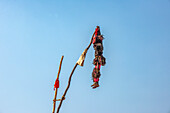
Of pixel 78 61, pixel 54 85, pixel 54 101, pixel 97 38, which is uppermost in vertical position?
pixel 97 38

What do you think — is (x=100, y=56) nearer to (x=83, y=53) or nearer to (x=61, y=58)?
(x=83, y=53)

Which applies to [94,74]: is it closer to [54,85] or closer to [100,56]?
[100,56]

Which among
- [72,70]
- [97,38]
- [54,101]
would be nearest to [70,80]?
[72,70]

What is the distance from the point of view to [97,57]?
31.3ft

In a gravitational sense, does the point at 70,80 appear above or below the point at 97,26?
below

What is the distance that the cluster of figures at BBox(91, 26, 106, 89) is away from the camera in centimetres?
932

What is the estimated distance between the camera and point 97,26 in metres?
9.90

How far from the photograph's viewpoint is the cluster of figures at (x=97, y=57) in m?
9.32

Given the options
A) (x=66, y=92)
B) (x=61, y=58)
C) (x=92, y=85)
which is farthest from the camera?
(x=61, y=58)

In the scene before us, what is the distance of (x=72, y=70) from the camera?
1022 cm

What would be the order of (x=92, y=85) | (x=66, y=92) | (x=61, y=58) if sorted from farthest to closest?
(x=61, y=58) → (x=66, y=92) → (x=92, y=85)

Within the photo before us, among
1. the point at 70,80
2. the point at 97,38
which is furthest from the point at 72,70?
the point at 97,38

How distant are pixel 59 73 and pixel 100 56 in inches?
90.9

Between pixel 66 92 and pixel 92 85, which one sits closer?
pixel 92 85
